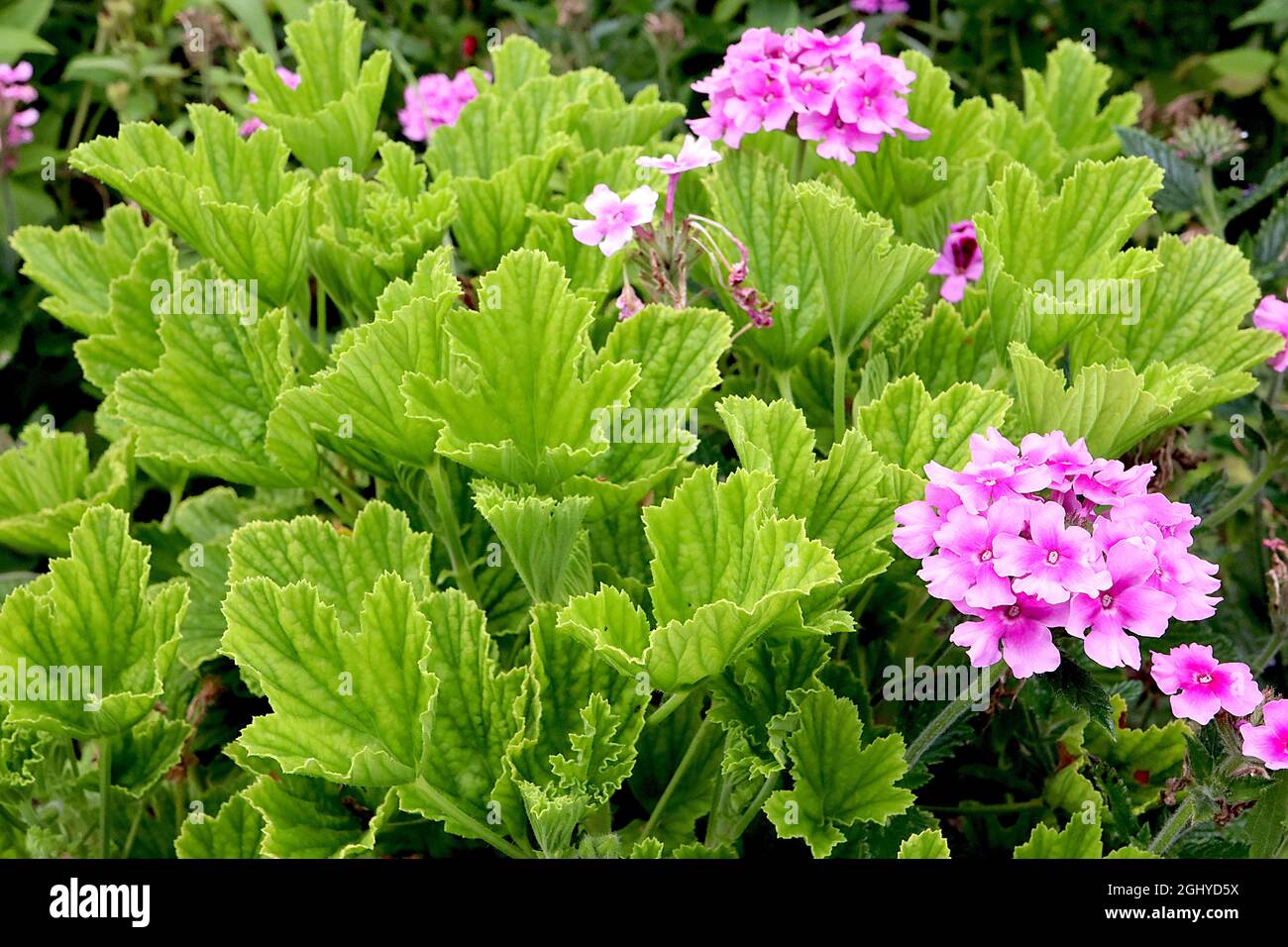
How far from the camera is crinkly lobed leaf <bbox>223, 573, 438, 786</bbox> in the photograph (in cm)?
107

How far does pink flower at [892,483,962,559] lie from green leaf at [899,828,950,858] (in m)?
0.23

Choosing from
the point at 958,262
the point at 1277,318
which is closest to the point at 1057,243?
the point at 958,262

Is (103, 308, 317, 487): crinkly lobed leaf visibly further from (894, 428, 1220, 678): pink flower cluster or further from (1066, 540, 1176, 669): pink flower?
(1066, 540, 1176, 669): pink flower

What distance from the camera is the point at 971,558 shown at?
101cm

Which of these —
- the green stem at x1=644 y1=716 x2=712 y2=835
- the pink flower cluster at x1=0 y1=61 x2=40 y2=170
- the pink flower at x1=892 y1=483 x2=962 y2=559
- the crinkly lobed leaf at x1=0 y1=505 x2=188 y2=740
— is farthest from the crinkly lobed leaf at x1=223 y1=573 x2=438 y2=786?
the pink flower cluster at x1=0 y1=61 x2=40 y2=170

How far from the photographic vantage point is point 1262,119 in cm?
348

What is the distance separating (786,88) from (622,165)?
22cm

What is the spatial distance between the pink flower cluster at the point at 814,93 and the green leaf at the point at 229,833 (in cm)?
88

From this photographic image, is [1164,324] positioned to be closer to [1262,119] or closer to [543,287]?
[543,287]

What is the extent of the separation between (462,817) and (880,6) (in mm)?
2978

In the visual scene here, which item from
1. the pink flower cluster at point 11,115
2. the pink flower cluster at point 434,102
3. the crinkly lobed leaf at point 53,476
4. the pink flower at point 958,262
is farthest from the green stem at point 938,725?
the pink flower cluster at point 11,115

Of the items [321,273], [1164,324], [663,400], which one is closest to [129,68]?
[321,273]

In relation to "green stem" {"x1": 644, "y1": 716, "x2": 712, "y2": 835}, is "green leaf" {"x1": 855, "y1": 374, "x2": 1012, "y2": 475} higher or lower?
higher
